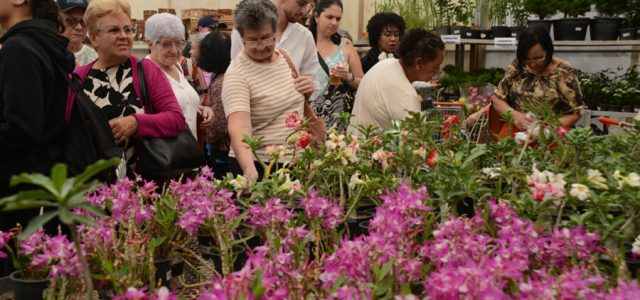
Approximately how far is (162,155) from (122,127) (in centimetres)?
20

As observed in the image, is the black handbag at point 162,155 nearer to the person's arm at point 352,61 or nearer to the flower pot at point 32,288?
the flower pot at point 32,288

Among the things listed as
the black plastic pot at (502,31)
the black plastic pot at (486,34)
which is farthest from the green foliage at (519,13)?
the black plastic pot at (502,31)

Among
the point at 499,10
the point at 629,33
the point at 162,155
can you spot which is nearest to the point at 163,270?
the point at 162,155

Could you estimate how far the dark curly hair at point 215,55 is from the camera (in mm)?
3910

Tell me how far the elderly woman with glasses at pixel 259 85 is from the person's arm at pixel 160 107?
219 millimetres

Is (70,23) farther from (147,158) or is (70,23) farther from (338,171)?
(338,171)

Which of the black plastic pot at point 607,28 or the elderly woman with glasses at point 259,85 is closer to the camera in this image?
the elderly woman with glasses at point 259,85

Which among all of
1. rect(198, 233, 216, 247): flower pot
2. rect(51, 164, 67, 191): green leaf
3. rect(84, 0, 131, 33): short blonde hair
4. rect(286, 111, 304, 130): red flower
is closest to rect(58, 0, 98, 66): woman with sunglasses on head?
rect(84, 0, 131, 33): short blonde hair

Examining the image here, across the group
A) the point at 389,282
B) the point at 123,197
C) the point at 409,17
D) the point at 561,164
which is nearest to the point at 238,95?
the point at 123,197

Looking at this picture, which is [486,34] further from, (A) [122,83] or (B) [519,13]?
(A) [122,83]

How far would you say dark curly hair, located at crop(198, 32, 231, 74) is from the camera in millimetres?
3910

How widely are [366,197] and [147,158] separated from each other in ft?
3.03

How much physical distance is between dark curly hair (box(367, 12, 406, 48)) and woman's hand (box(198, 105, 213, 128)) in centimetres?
186

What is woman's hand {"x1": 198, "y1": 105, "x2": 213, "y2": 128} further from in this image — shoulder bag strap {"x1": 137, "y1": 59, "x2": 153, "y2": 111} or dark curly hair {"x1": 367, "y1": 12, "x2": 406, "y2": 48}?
dark curly hair {"x1": 367, "y1": 12, "x2": 406, "y2": 48}
